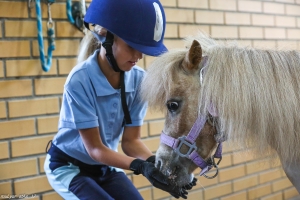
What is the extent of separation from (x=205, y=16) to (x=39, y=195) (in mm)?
1596

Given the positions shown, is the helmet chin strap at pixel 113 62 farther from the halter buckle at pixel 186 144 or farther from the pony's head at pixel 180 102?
the halter buckle at pixel 186 144

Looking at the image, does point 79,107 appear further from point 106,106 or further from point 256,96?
point 256,96

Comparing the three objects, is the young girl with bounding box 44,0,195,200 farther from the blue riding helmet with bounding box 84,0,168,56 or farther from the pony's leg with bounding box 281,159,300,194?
the pony's leg with bounding box 281,159,300,194

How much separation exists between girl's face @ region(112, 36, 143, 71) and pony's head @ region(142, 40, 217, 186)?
0.18m

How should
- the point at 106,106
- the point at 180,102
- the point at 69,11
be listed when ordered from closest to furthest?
the point at 180,102 < the point at 106,106 < the point at 69,11

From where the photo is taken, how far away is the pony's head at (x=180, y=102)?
55.4 inches

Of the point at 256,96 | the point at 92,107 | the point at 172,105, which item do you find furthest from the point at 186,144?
the point at 92,107

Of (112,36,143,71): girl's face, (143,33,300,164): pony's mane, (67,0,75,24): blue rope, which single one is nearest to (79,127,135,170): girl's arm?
(112,36,143,71): girl's face

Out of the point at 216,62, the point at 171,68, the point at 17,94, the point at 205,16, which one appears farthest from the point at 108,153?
the point at 205,16

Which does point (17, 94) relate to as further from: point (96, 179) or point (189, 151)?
point (189, 151)

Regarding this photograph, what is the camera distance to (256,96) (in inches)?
52.2

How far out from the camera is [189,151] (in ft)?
4.67

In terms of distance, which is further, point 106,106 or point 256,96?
point 106,106

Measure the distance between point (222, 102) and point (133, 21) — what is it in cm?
51
